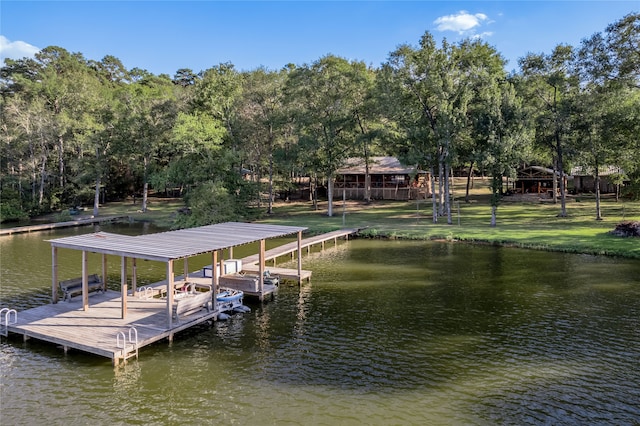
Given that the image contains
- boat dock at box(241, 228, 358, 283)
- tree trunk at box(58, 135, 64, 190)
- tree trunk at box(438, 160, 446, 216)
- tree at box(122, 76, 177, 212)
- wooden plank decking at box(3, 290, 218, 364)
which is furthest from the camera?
tree trunk at box(58, 135, 64, 190)

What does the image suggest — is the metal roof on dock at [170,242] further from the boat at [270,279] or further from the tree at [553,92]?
the tree at [553,92]

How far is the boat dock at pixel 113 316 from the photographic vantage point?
15.1m

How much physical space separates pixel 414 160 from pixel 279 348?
104 feet

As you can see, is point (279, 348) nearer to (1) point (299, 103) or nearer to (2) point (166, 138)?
(1) point (299, 103)

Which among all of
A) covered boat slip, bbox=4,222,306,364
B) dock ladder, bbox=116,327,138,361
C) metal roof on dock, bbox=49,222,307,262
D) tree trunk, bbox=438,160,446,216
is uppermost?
tree trunk, bbox=438,160,446,216

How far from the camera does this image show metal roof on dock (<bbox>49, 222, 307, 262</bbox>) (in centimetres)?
1670

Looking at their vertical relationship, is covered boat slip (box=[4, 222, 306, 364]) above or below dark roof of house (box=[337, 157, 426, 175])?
below

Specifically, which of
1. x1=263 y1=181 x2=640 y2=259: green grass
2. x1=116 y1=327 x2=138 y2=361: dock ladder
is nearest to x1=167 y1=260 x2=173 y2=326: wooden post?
x1=116 y1=327 x2=138 y2=361: dock ladder

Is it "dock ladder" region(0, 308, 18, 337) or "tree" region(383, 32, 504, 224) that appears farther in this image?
"tree" region(383, 32, 504, 224)

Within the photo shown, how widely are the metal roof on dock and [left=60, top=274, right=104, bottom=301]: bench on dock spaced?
1.85 meters

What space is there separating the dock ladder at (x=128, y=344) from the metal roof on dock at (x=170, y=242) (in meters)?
2.61

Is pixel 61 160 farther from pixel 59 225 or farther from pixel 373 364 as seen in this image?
pixel 373 364

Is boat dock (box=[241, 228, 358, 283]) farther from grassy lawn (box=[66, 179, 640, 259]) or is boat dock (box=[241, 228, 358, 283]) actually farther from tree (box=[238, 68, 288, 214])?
tree (box=[238, 68, 288, 214])

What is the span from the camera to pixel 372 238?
38.9 meters
